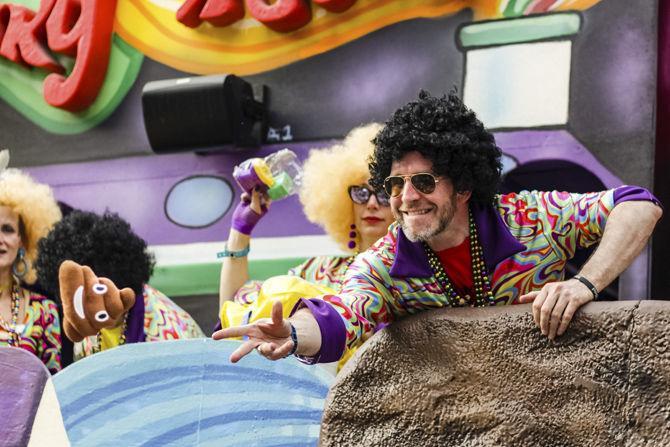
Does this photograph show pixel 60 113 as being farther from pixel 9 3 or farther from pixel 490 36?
pixel 490 36

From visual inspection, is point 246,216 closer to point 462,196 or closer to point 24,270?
point 24,270

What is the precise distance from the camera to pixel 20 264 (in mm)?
4680

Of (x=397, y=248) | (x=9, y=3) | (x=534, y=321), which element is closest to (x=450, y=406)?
(x=534, y=321)

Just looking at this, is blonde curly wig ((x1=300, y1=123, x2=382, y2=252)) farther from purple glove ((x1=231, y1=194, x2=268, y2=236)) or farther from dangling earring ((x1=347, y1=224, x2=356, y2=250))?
purple glove ((x1=231, y1=194, x2=268, y2=236))

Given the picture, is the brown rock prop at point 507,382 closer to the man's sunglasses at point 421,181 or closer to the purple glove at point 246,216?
the man's sunglasses at point 421,181

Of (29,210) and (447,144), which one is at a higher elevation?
(447,144)

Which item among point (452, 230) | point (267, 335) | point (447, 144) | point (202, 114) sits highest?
point (202, 114)

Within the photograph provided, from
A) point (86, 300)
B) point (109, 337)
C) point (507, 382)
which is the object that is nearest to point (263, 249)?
point (109, 337)

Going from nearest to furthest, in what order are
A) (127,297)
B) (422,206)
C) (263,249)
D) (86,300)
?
1. (422,206)
2. (86,300)
3. (127,297)
4. (263,249)

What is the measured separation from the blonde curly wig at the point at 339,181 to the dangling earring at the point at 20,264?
1.60 m

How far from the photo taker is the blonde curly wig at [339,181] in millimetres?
3990

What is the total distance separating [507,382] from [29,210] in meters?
3.33

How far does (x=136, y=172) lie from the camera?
5551 millimetres

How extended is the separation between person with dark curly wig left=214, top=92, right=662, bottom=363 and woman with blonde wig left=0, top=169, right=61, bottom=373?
90.1 inches
